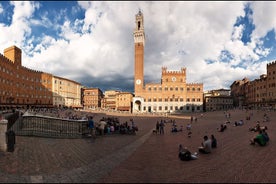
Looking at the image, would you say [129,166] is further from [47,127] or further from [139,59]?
[139,59]

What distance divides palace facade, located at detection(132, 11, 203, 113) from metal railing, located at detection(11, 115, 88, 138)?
212ft

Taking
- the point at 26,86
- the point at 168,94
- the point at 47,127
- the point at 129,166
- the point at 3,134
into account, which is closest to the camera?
the point at 129,166

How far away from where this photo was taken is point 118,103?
331 ft

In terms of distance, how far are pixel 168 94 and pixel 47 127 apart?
69029mm

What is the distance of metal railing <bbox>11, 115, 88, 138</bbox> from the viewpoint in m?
14.6

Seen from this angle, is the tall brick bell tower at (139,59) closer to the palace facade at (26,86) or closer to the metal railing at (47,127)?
the palace facade at (26,86)

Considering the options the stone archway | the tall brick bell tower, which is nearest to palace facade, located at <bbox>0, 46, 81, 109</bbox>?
the stone archway

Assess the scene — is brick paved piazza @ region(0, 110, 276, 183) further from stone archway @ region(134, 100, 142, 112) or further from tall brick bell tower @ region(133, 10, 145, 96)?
tall brick bell tower @ region(133, 10, 145, 96)

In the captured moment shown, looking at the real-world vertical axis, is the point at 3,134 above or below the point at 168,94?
below

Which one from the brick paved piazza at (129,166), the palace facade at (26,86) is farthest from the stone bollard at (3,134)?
the palace facade at (26,86)

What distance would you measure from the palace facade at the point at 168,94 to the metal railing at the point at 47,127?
64.5 metres

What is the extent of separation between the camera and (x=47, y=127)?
15.0 m

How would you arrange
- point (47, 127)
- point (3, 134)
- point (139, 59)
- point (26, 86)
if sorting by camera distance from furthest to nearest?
point (139, 59) → point (26, 86) → point (47, 127) → point (3, 134)

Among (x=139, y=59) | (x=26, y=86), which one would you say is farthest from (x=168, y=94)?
(x=26, y=86)
